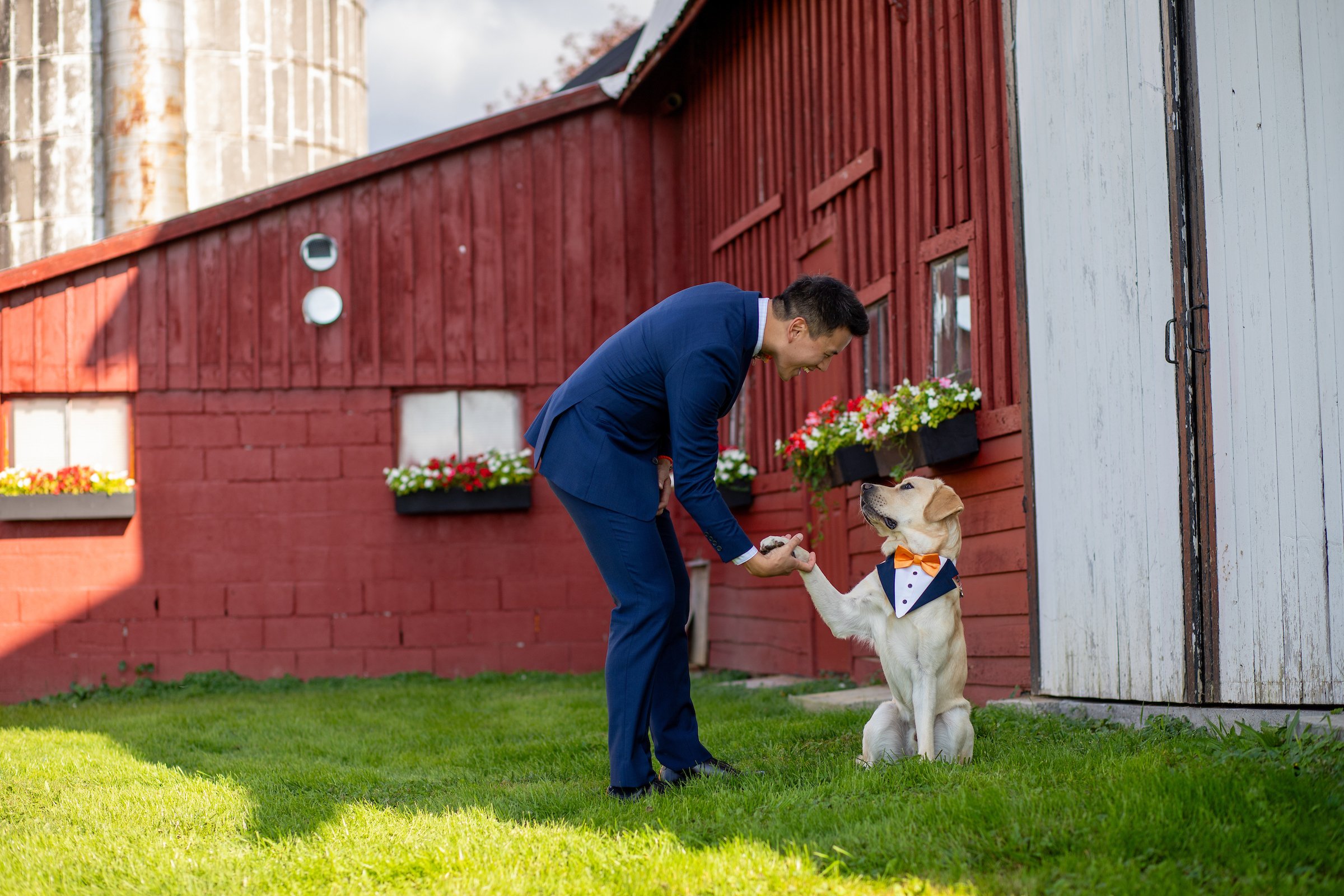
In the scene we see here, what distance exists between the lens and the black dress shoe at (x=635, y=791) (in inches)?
144

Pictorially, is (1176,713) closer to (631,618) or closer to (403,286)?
(631,618)

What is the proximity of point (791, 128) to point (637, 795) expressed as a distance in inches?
229

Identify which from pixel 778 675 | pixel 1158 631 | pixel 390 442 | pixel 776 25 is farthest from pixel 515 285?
pixel 1158 631

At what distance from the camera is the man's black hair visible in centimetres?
364

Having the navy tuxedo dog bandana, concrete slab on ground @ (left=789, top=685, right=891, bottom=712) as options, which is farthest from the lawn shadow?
the navy tuxedo dog bandana

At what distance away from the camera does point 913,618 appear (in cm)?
388

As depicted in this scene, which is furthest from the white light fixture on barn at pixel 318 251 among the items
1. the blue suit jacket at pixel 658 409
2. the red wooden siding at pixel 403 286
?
the blue suit jacket at pixel 658 409

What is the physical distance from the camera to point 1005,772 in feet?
11.6

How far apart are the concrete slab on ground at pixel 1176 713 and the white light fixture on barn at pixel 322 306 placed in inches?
251

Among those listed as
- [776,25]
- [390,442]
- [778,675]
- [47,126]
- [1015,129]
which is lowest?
[778,675]

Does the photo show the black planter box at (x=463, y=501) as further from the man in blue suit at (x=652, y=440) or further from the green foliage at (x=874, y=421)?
the man in blue suit at (x=652, y=440)

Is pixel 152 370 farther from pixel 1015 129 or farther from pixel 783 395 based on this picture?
pixel 1015 129

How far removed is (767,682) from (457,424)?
342cm

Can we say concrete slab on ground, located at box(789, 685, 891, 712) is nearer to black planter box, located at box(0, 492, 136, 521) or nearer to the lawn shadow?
the lawn shadow
